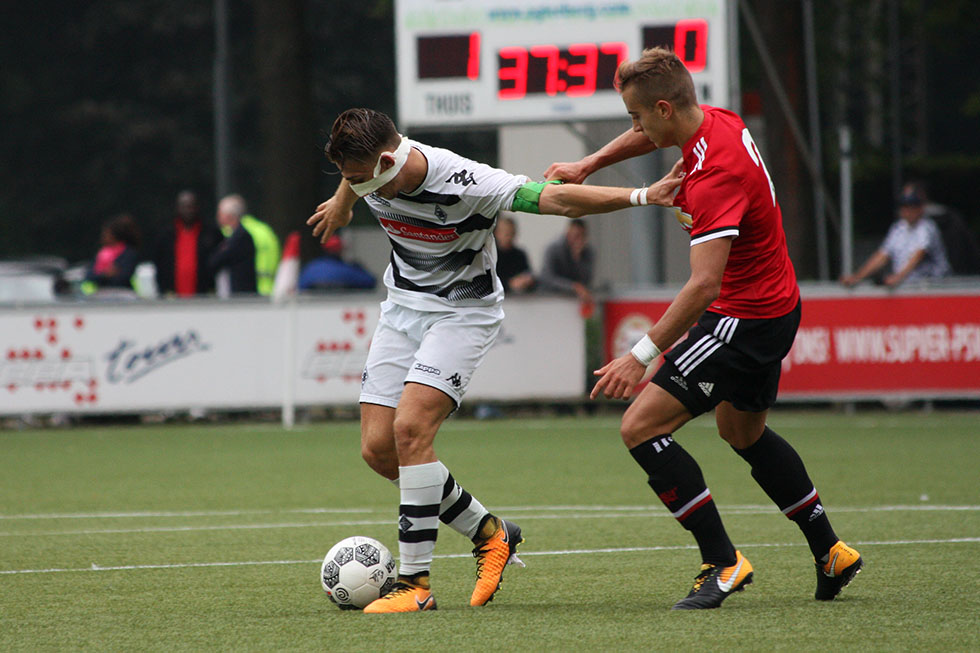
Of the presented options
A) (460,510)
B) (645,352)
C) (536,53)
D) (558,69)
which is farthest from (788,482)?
(536,53)

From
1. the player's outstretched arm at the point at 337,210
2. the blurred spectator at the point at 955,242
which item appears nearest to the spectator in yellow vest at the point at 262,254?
the blurred spectator at the point at 955,242

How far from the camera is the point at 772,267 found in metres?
6.04

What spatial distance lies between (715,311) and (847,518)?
315 cm

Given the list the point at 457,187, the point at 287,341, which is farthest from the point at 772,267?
the point at 287,341

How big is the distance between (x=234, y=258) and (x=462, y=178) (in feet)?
35.8

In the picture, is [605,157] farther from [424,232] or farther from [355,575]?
[355,575]

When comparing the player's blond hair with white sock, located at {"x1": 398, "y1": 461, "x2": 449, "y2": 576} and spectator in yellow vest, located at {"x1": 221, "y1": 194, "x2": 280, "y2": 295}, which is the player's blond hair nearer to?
white sock, located at {"x1": 398, "y1": 461, "x2": 449, "y2": 576}

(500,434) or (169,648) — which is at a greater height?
(169,648)

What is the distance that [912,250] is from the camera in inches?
630

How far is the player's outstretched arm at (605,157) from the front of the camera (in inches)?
247

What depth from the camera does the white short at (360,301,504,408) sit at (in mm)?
6277

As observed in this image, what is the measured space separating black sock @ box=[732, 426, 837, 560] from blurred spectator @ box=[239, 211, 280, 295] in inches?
457

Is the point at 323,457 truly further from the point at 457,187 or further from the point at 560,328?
the point at 457,187

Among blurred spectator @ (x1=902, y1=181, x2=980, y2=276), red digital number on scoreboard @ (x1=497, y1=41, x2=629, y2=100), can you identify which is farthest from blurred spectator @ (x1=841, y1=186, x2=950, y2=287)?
red digital number on scoreboard @ (x1=497, y1=41, x2=629, y2=100)
